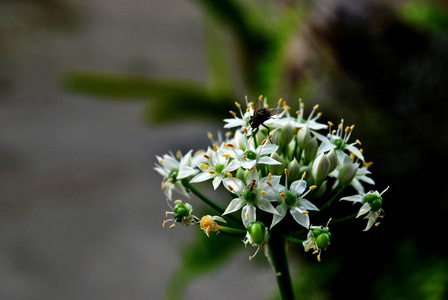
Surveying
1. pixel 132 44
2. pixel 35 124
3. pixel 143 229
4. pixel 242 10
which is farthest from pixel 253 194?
pixel 132 44

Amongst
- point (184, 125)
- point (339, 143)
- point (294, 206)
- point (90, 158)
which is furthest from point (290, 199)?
point (184, 125)

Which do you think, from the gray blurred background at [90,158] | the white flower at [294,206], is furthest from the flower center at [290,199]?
the gray blurred background at [90,158]

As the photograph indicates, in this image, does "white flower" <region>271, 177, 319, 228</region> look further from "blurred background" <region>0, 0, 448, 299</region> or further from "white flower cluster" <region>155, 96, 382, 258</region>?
"blurred background" <region>0, 0, 448, 299</region>

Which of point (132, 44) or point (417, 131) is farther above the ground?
point (132, 44)

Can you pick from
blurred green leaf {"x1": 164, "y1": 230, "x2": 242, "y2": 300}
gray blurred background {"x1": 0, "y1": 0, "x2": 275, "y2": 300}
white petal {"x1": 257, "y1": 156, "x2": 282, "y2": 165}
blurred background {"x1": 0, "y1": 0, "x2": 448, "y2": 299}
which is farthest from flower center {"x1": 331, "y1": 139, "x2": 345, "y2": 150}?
gray blurred background {"x1": 0, "y1": 0, "x2": 275, "y2": 300}

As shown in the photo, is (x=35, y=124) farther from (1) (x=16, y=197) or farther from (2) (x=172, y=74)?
(2) (x=172, y=74)

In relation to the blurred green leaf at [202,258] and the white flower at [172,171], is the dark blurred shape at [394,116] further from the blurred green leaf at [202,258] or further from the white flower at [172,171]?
the white flower at [172,171]
